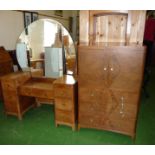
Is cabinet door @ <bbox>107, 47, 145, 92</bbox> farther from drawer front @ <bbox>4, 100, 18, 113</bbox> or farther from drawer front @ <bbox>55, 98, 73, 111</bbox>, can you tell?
drawer front @ <bbox>4, 100, 18, 113</bbox>

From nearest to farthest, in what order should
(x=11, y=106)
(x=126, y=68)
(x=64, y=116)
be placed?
(x=126, y=68) < (x=64, y=116) < (x=11, y=106)

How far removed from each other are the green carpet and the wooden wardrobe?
0.45ft

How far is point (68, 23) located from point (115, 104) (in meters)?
3.42

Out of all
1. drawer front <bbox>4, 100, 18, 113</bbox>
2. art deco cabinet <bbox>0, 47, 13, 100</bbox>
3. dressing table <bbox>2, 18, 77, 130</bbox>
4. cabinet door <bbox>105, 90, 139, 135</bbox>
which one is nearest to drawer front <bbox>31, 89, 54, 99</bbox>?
dressing table <bbox>2, 18, 77, 130</bbox>

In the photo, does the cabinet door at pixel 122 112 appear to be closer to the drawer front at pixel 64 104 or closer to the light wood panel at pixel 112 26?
the drawer front at pixel 64 104

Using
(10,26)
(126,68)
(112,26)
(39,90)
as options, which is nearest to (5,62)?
(10,26)

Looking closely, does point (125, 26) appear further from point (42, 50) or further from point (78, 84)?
point (42, 50)

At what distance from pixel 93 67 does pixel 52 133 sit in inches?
43.3

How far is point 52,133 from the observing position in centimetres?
223

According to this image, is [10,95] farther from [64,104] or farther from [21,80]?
[64,104]

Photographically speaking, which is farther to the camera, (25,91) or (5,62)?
(5,62)

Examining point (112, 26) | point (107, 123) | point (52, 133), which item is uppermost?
point (112, 26)
